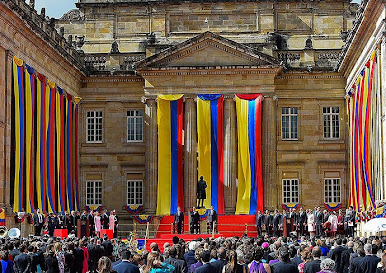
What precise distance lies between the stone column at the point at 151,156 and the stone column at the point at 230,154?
4040 mm

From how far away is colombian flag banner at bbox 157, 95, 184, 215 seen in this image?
46250 mm

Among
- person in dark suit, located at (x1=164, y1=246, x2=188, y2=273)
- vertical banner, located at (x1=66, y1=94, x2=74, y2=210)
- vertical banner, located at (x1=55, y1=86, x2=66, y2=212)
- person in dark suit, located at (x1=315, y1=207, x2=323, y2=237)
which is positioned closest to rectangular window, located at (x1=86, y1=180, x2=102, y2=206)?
vertical banner, located at (x1=66, y1=94, x2=74, y2=210)

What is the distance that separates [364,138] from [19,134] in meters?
16.0

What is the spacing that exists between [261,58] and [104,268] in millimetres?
35096

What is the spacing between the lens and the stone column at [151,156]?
46.6 metres

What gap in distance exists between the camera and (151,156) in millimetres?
47031

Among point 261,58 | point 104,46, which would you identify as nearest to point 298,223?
point 261,58

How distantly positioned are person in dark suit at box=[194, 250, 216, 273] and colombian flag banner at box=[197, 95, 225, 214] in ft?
102

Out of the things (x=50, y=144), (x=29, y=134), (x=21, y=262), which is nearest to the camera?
(x=21, y=262)

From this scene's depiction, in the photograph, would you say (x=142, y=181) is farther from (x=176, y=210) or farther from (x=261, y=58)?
(x=261, y=58)

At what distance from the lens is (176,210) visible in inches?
1813

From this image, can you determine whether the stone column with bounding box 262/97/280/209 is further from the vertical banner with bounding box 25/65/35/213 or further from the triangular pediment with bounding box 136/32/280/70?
the vertical banner with bounding box 25/65/35/213

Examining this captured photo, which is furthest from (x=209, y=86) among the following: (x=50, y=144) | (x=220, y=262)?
(x=220, y=262)

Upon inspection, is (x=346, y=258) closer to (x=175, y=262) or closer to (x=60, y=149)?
(x=175, y=262)
